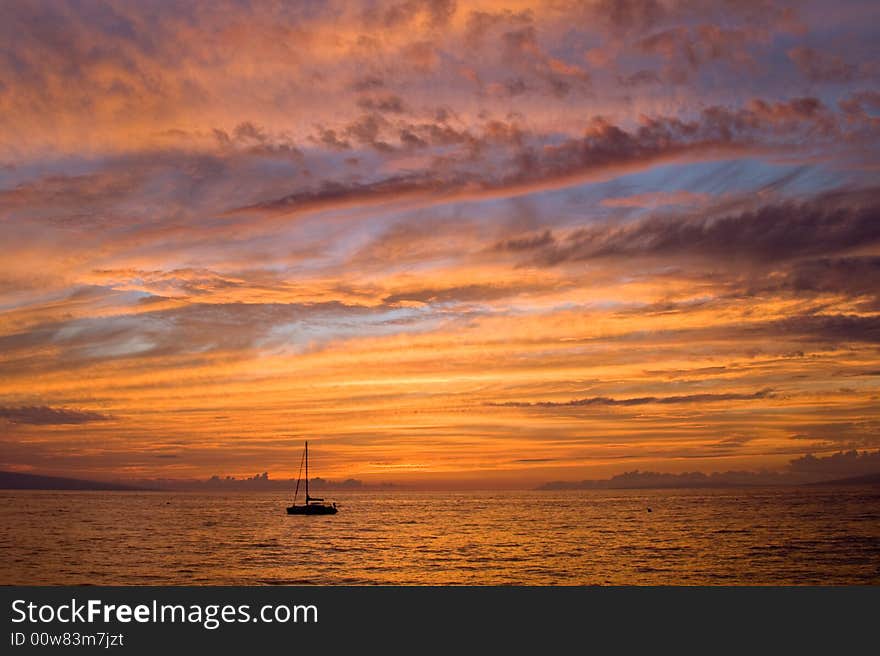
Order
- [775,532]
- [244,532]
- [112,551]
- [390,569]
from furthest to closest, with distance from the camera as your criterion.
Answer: [244,532] < [775,532] < [112,551] < [390,569]

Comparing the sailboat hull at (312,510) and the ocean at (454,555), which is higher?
the sailboat hull at (312,510)

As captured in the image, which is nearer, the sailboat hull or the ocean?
the ocean

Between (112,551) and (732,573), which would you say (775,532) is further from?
(112,551)

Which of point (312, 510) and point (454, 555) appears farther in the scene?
point (312, 510)

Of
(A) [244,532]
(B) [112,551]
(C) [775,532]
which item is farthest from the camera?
(A) [244,532]

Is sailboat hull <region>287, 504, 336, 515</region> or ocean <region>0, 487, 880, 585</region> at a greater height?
sailboat hull <region>287, 504, 336, 515</region>

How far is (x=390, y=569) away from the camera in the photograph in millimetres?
78875

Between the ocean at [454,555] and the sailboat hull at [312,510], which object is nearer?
the ocean at [454,555]
